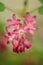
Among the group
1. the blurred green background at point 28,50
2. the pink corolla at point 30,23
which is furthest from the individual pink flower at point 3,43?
the pink corolla at point 30,23

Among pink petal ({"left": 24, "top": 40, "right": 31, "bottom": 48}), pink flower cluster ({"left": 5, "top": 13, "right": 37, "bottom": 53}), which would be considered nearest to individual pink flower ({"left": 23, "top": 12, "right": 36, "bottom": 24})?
pink flower cluster ({"left": 5, "top": 13, "right": 37, "bottom": 53})

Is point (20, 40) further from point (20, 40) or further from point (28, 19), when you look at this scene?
point (28, 19)

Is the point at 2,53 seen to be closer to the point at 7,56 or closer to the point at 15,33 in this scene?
the point at 7,56

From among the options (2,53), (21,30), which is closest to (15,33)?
(21,30)

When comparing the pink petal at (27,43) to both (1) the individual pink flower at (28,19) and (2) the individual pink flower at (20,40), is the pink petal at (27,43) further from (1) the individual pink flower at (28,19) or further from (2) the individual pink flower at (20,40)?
(1) the individual pink flower at (28,19)

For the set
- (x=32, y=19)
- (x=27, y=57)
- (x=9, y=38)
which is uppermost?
(x=32, y=19)

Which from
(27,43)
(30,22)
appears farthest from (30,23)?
(27,43)
